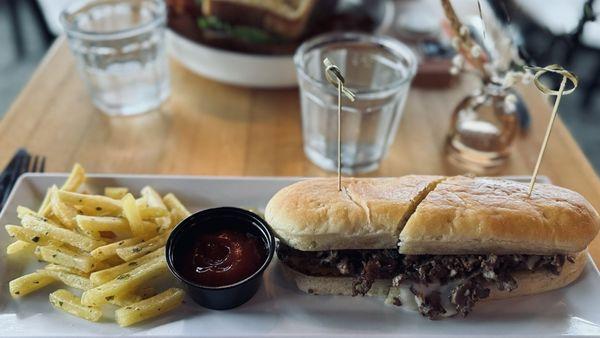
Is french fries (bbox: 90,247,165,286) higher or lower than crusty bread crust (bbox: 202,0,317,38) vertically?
lower

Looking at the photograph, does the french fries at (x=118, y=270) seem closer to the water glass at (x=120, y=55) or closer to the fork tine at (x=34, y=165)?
the fork tine at (x=34, y=165)

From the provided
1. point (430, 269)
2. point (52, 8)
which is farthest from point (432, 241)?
point (52, 8)

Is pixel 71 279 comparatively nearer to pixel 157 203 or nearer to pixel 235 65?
pixel 157 203

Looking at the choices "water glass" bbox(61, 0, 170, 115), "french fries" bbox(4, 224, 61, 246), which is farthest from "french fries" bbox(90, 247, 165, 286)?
"water glass" bbox(61, 0, 170, 115)

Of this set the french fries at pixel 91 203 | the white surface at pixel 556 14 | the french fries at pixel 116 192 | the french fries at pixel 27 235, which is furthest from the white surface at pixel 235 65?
the white surface at pixel 556 14

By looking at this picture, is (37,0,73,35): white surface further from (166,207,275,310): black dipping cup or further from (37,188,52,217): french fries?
(166,207,275,310): black dipping cup

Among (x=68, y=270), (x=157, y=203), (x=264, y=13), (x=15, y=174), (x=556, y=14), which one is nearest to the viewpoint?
(x=68, y=270)
